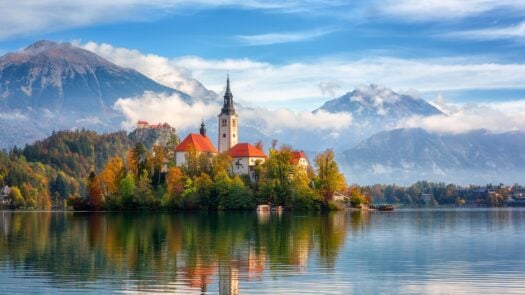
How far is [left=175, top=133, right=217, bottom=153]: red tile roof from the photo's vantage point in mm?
168512

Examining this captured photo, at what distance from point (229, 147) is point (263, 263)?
14176 cm

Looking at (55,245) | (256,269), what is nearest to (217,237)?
(55,245)

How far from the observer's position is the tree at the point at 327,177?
13875cm

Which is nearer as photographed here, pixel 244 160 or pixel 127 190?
pixel 127 190

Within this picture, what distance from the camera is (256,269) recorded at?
41688 millimetres

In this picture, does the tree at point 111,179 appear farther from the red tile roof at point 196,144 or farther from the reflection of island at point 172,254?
the reflection of island at point 172,254

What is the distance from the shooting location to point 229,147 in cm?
18600

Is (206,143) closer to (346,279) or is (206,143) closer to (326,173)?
(326,173)

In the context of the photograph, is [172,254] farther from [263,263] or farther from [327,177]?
[327,177]

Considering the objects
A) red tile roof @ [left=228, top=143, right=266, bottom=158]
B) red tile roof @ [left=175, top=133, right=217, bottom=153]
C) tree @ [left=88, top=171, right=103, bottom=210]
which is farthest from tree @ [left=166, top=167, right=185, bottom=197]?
red tile roof @ [left=228, top=143, right=266, bottom=158]

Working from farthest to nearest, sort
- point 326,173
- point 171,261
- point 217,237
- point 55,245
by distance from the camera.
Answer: point 326,173 < point 217,237 < point 55,245 < point 171,261

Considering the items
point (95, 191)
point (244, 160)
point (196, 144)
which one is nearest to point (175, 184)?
point (95, 191)

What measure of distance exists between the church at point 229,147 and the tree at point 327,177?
62.5ft

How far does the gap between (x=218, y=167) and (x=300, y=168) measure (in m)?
15.3
